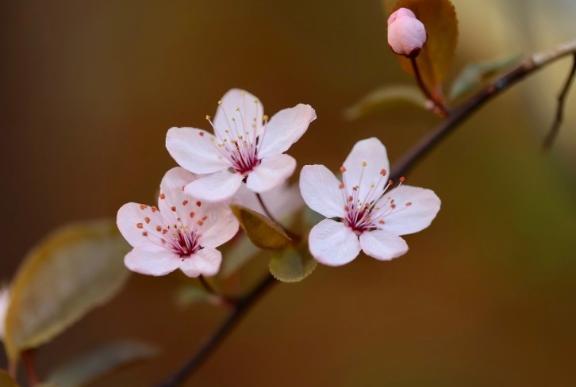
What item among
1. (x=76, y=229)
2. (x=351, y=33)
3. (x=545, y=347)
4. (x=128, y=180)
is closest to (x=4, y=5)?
(x=128, y=180)

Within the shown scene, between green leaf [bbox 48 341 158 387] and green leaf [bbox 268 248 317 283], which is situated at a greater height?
green leaf [bbox 268 248 317 283]

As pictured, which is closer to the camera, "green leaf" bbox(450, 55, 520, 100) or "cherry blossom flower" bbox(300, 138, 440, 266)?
"cherry blossom flower" bbox(300, 138, 440, 266)

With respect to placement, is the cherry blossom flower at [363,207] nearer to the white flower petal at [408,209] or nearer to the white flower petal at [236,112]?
the white flower petal at [408,209]

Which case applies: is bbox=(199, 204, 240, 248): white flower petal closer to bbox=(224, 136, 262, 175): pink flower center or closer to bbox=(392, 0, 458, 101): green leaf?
bbox=(224, 136, 262, 175): pink flower center

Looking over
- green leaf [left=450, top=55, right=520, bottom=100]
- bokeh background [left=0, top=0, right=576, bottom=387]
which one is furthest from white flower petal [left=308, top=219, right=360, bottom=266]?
bokeh background [left=0, top=0, right=576, bottom=387]

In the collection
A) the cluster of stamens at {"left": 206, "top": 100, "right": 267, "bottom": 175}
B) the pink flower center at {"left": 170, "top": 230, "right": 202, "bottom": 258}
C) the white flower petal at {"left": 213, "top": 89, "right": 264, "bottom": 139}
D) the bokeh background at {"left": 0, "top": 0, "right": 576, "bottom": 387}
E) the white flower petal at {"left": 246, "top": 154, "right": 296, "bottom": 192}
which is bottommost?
the bokeh background at {"left": 0, "top": 0, "right": 576, "bottom": 387}

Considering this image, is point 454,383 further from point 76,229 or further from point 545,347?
point 76,229

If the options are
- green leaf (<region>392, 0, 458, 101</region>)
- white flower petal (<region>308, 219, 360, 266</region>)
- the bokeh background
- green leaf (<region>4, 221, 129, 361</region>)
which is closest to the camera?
white flower petal (<region>308, 219, 360, 266</region>)
